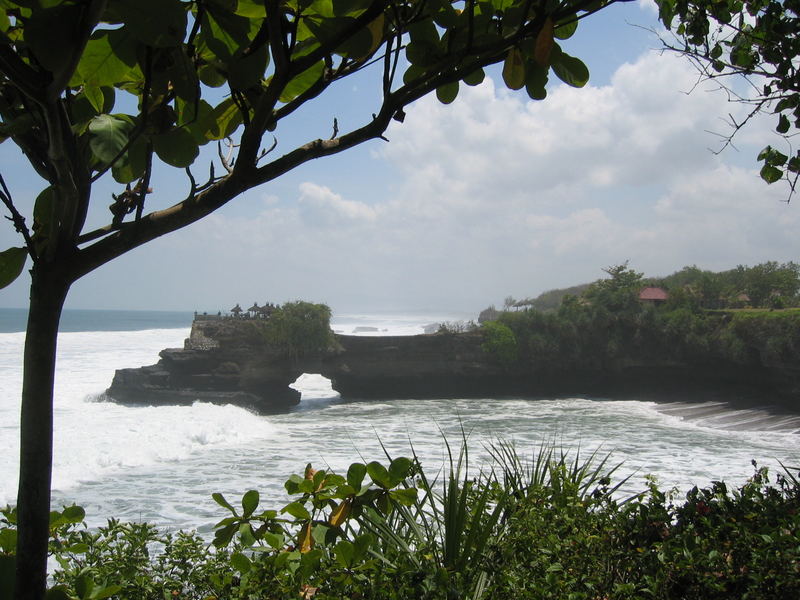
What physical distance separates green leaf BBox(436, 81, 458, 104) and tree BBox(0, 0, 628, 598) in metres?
0.06

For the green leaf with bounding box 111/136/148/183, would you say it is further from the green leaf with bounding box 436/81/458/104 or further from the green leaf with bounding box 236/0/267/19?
the green leaf with bounding box 436/81/458/104

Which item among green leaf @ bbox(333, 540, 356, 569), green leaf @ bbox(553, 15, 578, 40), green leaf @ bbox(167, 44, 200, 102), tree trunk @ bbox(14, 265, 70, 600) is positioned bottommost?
green leaf @ bbox(333, 540, 356, 569)

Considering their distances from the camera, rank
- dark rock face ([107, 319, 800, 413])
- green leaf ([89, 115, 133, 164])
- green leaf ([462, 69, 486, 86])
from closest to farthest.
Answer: green leaf ([89, 115, 133, 164]) → green leaf ([462, 69, 486, 86]) → dark rock face ([107, 319, 800, 413])

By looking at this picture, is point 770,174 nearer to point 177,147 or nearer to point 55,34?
point 177,147

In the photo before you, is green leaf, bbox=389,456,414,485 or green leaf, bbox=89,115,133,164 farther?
green leaf, bbox=389,456,414,485

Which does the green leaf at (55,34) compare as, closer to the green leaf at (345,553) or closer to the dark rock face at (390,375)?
the green leaf at (345,553)

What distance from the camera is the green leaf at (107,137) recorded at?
2.22 feet

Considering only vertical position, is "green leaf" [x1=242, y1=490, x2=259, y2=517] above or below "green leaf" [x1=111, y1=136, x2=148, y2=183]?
below

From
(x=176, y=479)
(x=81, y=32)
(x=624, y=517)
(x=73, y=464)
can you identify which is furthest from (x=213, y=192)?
(x=73, y=464)

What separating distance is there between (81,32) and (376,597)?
122 centimetres

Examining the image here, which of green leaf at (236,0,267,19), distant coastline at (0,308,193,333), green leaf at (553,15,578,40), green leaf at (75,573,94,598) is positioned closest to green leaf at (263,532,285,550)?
green leaf at (75,573,94,598)

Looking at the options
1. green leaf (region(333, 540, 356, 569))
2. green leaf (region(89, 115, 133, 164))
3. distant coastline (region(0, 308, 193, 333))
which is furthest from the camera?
distant coastline (region(0, 308, 193, 333))

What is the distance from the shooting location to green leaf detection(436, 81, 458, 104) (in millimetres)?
1033

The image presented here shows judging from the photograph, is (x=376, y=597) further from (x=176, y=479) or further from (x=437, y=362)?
(x=437, y=362)
